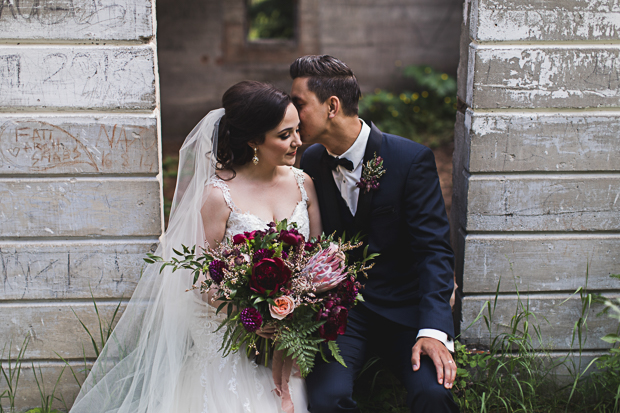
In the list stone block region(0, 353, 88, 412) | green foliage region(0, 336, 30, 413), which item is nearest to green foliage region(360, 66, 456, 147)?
stone block region(0, 353, 88, 412)

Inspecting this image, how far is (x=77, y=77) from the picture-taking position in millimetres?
3062

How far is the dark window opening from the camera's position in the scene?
1267 centimetres

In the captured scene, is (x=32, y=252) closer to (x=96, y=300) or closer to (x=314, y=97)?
(x=96, y=300)

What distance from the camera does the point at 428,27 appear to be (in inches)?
380

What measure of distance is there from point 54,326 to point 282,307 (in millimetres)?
1604

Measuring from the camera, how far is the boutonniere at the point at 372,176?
3066 mm

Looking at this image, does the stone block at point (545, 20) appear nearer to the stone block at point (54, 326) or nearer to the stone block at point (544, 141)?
the stone block at point (544, 141)

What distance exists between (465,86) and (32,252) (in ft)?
8.57

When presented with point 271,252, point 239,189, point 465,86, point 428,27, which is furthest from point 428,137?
point 271,252

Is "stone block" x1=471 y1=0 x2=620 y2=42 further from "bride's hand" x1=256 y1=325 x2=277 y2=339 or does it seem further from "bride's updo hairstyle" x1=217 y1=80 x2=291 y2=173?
"bride's hand" x1=256 y1=325 x2=277 y2=339

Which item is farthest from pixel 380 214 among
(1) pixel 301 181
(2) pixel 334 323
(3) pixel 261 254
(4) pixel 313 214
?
(3) pixel 261 254

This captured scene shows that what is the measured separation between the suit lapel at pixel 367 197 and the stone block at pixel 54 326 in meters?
1.42

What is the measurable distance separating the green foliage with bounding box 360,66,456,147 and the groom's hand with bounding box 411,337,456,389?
20.7ft

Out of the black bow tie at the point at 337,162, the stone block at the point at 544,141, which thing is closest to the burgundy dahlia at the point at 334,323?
the black bow tie at the point at 337,162
